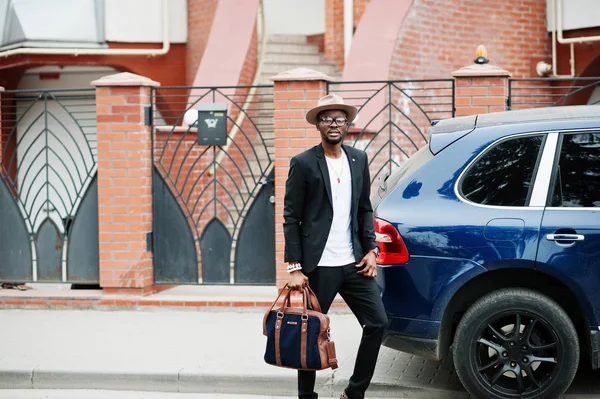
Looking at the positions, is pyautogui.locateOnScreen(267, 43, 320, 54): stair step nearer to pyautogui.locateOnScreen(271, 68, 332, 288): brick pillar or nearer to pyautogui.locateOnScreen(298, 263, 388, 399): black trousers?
pyautogui.locateOnScreen(271, 68, 332, 288): brick pillar

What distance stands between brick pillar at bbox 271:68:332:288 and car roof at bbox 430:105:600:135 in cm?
276

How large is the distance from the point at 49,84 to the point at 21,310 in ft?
19.9

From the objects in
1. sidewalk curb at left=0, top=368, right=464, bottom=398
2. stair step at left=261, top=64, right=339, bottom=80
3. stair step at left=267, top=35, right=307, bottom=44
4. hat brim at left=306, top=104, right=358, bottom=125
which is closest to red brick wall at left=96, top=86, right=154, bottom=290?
sidewalk curb at left=0, top=368, right=464, bottom=398

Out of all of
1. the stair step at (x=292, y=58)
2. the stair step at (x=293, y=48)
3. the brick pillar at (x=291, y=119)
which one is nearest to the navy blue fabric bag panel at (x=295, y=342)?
the brick pillar at (x=291, y=119)

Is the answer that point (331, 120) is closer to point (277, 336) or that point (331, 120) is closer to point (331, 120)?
point (331, 120)

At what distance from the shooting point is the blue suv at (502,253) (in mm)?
5867

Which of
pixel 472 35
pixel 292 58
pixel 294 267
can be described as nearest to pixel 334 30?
pixel 292 58

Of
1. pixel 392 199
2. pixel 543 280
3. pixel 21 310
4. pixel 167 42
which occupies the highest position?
pixel 167 42

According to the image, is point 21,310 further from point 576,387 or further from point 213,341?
point 576,387

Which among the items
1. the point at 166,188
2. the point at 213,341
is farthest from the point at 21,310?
the point at 213,341

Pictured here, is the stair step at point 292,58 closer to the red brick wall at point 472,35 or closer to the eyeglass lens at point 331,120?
the red brick wall at point 472,35

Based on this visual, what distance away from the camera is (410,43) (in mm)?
12148

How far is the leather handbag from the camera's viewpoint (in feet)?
17.6

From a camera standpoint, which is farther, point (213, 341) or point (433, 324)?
point (213, 341)
